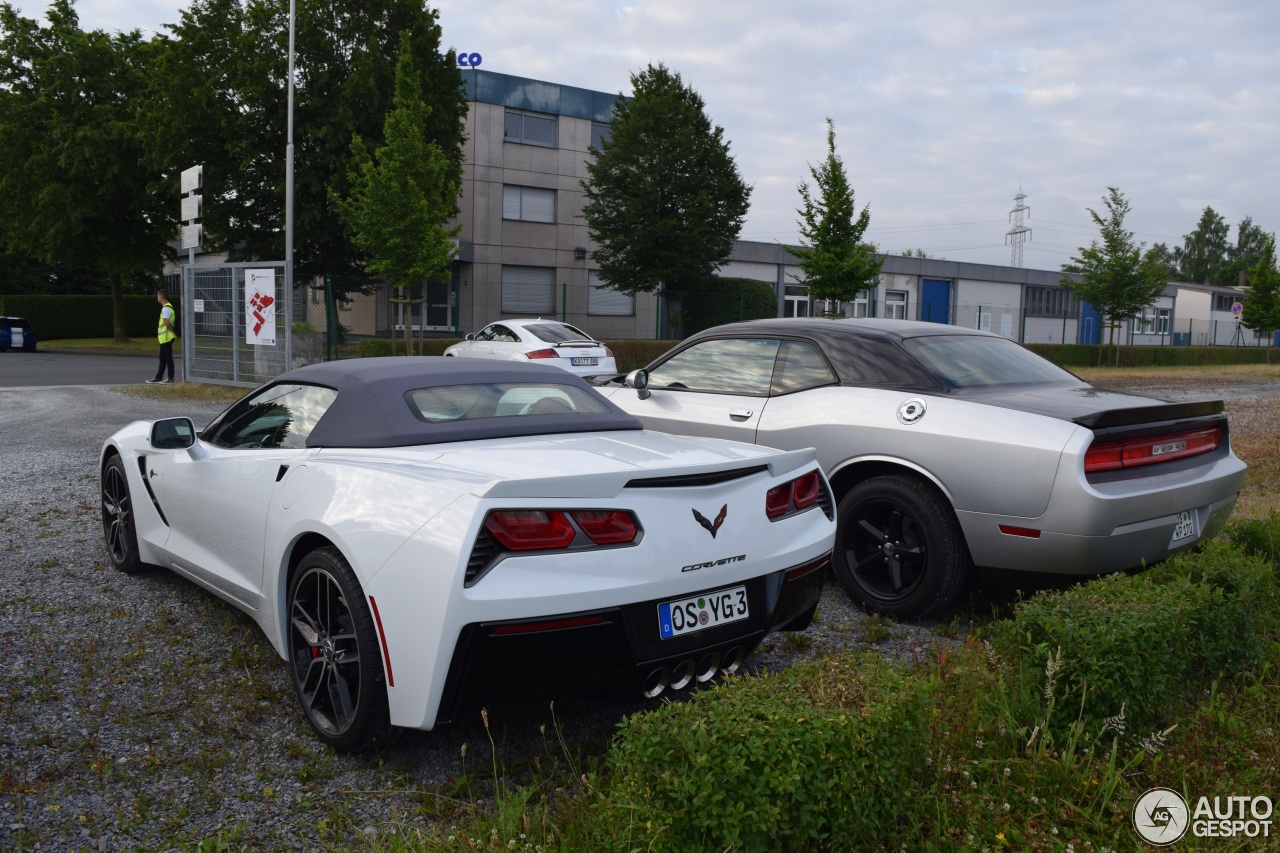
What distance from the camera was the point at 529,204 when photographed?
39344 millimetres

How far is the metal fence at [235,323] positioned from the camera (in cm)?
1686

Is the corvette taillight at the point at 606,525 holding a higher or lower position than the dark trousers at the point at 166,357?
higher

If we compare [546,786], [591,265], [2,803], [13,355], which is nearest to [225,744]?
[2,803]

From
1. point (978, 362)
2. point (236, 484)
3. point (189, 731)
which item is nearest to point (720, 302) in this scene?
point (978, 362)

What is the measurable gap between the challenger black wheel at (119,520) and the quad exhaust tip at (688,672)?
11.0ft

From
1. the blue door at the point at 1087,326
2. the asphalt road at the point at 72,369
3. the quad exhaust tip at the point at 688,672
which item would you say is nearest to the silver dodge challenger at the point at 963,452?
the quad exhaust tip at the point at 688,672

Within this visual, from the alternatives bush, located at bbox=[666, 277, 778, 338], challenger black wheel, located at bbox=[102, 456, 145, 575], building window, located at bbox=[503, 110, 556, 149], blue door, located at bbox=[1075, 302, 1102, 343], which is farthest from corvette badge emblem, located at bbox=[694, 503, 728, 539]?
blue door, located at bbox=[1075, 302, 1102, 343]

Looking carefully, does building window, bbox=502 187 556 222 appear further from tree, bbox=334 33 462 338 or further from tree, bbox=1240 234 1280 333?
tree, bbox=1240 234 1280 333

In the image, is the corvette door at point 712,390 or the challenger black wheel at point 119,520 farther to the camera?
the corvette door at point 712,390

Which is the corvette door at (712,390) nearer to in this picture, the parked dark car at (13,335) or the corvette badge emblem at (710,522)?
the corvette badge emblem at (710,522)

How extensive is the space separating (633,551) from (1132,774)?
5.68 feet

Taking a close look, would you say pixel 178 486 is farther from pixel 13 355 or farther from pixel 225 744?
pixel 13 355

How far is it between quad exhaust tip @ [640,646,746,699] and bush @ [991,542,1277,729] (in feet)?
3.31

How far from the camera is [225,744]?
3510 mm
